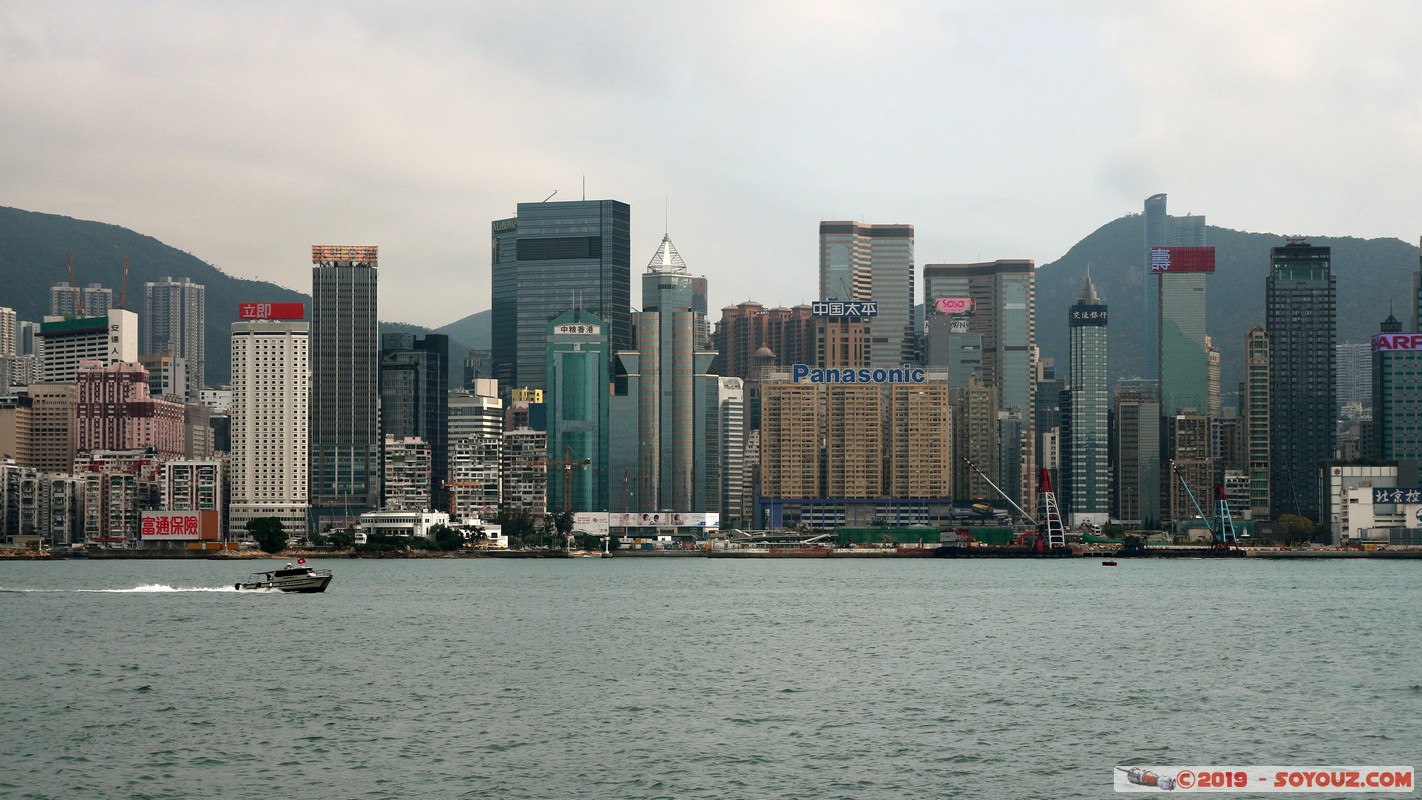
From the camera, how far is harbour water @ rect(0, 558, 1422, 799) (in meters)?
53.2

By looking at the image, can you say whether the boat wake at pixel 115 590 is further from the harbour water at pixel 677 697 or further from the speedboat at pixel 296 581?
the harbour water at pixel 677 697

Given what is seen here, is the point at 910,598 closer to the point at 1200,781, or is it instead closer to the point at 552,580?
the point at 552,580

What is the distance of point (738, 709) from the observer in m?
66.8

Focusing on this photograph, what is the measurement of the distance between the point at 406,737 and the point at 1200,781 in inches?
1061

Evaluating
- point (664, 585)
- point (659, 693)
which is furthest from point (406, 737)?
point (664, 585)

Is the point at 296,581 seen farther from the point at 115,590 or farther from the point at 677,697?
the point at 677,697

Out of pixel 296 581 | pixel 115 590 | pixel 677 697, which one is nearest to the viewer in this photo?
pixel 677 697

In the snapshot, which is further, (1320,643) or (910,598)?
(910,598)

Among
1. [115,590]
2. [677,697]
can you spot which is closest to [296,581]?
[115,590]

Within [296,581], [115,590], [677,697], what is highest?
Answer: [296,581]

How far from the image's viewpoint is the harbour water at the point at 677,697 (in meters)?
53.2

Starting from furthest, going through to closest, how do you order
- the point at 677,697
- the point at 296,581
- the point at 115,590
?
the point at 115,590 → the point at 296,581 → the point at 677,697

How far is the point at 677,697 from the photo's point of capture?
2773 inches

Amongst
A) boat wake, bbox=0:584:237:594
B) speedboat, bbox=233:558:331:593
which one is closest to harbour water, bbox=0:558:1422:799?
speedboat, bbox=233:558:331:593
